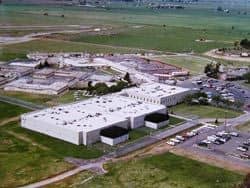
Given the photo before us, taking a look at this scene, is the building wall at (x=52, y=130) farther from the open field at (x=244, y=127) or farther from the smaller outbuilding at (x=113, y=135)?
the open field at (x=244, y=127)

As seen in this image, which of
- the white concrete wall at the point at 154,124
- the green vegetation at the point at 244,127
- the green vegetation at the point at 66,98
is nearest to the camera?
the white concrete wall at the point at 154,124

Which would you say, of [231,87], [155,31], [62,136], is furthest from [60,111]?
[155,31]

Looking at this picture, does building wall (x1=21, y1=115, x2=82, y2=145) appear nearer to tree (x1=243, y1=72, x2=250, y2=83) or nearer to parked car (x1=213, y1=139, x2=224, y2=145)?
parked car (x1=213, y1=139, x2=224, y2=145)

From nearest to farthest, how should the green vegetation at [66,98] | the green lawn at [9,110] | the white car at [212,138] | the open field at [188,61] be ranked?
1. the white car at [212,138]
2. the green lawn at [9,110]
3. the green vegetation at [66,98]
4. the open field at [188,61]

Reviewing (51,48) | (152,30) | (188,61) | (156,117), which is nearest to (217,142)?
(156,117)

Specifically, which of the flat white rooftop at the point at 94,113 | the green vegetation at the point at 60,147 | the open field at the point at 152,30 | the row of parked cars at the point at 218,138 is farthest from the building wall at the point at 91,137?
the open field at the point at 152,30

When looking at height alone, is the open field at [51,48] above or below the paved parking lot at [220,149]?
below

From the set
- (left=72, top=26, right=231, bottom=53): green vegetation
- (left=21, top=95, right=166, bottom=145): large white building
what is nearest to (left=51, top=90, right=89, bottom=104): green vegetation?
(left=21, top=95, right=166, bottom=145): large white building
